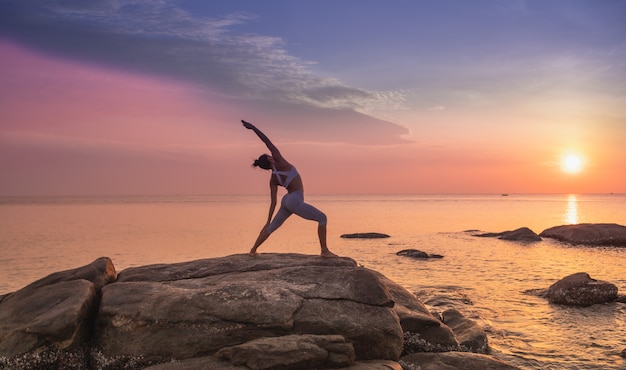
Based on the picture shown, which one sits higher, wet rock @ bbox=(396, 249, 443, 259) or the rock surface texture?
the rock surface texture

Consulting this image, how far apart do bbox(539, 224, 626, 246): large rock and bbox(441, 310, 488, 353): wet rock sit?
3307 centimetres

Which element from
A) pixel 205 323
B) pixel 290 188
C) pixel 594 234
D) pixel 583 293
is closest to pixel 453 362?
pixel 205 323

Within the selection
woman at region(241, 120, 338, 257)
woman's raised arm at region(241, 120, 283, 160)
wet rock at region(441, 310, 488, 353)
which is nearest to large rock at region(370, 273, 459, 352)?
wet rock at region(441, 310, 488, 353)

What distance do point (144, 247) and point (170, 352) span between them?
3113 centimetres

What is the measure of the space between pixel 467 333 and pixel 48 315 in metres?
11.7

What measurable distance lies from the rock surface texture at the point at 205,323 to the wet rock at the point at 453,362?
0.76 m

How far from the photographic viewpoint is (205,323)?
10297mm

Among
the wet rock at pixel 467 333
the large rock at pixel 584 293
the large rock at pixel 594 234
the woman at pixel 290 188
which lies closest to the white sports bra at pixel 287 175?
the woman at pixel 290 188

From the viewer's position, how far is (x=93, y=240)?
44000mm

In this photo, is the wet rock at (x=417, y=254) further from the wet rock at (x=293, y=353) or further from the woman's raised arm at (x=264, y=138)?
the wet rock at (x=293, y=353)

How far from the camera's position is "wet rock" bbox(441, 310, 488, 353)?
551 inches

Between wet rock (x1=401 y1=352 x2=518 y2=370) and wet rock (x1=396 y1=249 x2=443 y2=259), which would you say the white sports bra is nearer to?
wet rock (x1=401 y1=352 x2=518 y2=370)

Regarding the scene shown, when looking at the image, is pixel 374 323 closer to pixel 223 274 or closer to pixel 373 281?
pixel 373 281

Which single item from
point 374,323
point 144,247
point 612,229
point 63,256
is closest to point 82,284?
point 374,323
